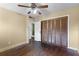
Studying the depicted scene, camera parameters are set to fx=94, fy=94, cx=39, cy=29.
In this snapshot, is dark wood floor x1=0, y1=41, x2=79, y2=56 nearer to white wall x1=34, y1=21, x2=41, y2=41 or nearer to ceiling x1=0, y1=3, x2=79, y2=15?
white wall x1=34, y1=21, x2=41, y2=41

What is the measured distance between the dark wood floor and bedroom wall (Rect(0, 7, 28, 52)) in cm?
8

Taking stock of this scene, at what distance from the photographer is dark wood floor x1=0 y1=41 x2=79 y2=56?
3.88 feet

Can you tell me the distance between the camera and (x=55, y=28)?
1.37 meters

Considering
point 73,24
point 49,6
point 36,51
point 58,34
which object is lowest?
point 36,51

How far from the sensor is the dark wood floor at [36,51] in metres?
1.18

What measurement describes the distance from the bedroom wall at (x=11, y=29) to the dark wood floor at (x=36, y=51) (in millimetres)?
76

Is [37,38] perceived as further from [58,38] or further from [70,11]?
[70,11]

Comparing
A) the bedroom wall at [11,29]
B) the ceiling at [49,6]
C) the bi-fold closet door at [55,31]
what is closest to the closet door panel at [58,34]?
the bi-fold closet door at [55,31]

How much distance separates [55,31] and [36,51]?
0.40m

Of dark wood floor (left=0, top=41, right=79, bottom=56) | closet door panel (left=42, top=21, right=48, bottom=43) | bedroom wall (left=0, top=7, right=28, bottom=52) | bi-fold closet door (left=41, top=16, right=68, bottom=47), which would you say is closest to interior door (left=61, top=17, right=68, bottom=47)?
bi-fold closet door (left=41, top=16, right=68, bottom=47)

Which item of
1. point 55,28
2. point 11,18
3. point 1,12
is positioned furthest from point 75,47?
point 1,12

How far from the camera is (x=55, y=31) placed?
1384mm

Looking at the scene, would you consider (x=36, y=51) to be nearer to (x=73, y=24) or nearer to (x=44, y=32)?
(x=44, y=32)

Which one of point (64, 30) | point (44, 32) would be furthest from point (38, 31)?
point (64, 30)
